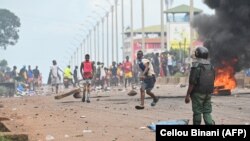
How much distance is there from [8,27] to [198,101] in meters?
108

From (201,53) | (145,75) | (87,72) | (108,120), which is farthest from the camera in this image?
(87,72)

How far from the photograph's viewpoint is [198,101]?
1024 centimetres

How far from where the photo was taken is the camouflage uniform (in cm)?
1019

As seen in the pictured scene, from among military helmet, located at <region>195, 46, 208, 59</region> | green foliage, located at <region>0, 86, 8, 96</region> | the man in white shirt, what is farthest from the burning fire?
green foliage, located at <region>0, 86, 8, 96</region>

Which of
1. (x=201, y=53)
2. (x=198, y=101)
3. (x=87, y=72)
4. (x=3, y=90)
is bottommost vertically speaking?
(x=3, y=90)

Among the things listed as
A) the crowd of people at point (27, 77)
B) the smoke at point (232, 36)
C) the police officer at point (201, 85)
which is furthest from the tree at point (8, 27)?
the police officer at point (201, 85)

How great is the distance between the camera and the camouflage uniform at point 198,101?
10188mm

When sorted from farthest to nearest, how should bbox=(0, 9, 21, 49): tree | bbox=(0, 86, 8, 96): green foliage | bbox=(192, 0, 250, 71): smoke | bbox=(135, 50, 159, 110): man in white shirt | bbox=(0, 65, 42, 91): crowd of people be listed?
bbox=(0, 9, 21, 49): tree → bbox=(0, 65, 42, 91): crowd of people → bbox=(0, 86, 8, 96): green foliage → bbox=(192, 0, 250, 71): smoke → bbox=(135, 50, 159, 110): man in white shirt

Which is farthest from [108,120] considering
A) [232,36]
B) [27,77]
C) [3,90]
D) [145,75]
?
[27,77]

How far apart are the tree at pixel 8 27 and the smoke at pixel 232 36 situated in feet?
273

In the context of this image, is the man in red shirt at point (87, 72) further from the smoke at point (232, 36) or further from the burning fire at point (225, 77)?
the smoke at point (232, 36)

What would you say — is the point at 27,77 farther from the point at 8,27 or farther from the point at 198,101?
the point at 8,27

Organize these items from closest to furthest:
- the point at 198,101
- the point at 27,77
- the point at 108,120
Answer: the point at 198,101 → the point at 108,120 → the point at 27,77

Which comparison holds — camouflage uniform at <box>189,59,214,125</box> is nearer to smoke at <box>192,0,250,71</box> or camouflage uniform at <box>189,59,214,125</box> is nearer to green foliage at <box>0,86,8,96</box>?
smoke at <box>192,0,250,71</box>
